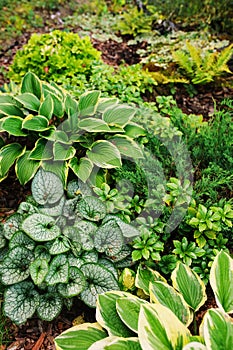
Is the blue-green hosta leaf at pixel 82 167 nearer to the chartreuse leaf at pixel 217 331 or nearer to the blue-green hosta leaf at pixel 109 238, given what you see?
the blue-green hosta leaf at pixel 109 238

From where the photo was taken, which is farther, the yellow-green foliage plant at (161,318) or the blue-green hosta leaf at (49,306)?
the blue-green hosta leaf at (49,306)

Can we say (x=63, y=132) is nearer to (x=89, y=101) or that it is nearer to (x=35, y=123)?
(x=35, y=123)

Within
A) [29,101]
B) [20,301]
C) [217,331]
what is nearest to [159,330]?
[217,331]

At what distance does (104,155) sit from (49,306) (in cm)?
114

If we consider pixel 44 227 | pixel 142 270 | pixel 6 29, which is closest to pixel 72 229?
pixel 44 227

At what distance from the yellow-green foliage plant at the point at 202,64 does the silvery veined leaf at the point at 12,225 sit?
2482 millimetres

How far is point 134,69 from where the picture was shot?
4.09 metres

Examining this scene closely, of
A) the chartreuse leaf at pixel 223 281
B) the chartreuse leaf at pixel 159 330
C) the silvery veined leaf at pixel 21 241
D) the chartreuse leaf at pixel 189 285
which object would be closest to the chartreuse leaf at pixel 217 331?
the chartreuse leaf at pixel 159 330

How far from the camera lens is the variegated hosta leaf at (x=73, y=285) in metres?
2.36

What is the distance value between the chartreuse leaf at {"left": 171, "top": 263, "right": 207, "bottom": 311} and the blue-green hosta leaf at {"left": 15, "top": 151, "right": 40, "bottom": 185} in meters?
1.25

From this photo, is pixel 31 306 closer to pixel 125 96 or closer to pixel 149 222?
pixel 149 222

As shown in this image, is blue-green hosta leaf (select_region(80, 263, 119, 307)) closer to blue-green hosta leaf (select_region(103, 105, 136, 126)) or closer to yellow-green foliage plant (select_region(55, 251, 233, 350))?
yellow-green foliage plant (select_region(55, 251, 233, 350))

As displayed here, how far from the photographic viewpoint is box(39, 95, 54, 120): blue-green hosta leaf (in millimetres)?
3094

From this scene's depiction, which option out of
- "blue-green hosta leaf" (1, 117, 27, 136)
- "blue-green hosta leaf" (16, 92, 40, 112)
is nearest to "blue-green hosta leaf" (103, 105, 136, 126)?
"blue-green hosta leaf" (16, 92, 40, 112)
